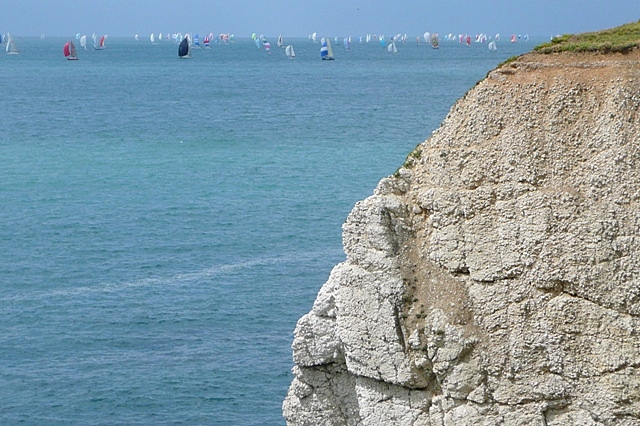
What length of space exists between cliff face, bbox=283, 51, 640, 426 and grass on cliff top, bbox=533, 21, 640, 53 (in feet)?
0.43

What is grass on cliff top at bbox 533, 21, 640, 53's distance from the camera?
12.3 meters

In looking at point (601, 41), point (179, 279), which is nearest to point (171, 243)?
point (179, 279)

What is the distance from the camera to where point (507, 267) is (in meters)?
12.1

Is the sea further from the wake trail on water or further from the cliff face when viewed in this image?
the cliff face

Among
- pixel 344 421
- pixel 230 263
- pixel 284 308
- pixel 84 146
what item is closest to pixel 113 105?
pixel 84 146

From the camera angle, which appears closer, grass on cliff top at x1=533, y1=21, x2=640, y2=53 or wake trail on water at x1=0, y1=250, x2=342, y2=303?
grass on cliff top at x1=533, y1=21, x2=640, y2=53

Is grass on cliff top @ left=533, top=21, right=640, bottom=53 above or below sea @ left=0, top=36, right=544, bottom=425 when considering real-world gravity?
above

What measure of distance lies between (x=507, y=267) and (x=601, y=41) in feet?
10.0

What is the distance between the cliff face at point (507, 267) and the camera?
11.6 meters

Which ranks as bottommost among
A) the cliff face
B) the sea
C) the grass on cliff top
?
the sea

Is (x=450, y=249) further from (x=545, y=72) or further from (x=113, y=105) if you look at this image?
(x=113, y=105)

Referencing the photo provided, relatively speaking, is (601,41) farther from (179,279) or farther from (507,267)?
(179,279)

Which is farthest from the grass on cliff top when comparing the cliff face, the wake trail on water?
the wake trail on water

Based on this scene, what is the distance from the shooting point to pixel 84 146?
92.9m
